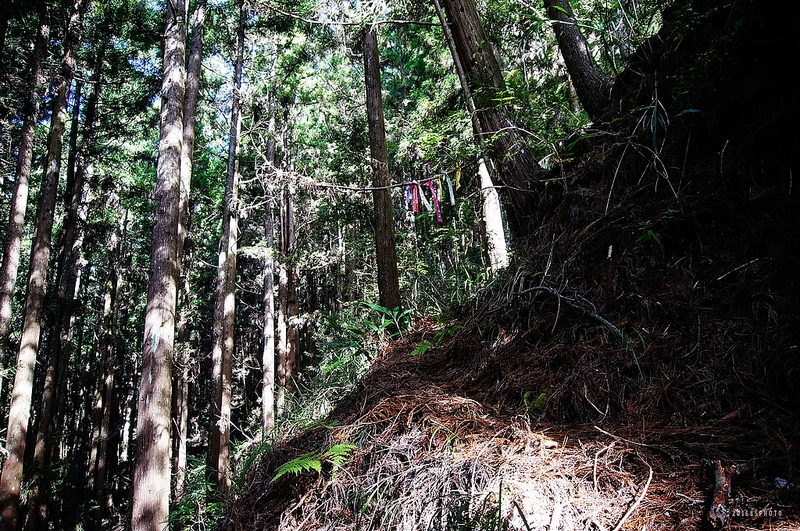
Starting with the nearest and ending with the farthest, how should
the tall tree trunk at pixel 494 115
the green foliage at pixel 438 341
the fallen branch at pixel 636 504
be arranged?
the fallen branch at pixel 636 504 → the green foliage at pixel 438 341 → the tall tree trunk at pixel 494 115

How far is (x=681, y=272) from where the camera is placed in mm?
2549

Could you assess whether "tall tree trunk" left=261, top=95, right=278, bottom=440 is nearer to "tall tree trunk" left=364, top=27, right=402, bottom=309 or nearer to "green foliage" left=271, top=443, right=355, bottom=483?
"tall tree trunk" left=364, top=27, right=402, bottom=309

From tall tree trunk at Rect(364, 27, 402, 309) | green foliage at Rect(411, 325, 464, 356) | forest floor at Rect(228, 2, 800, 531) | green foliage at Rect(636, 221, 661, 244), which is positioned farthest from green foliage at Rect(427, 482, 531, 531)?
tall tree trunk at Rect(364, 27, 402, 309)

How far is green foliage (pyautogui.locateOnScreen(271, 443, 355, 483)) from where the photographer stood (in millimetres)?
2332

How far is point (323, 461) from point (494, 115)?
3.39m

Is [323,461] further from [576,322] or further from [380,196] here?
[380,196]

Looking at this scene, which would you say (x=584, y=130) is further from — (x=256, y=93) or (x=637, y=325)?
(x=256, y=93)

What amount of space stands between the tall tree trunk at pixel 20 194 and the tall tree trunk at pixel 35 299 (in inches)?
13.3

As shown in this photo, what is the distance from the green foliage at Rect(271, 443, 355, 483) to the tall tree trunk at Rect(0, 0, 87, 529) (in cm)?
918

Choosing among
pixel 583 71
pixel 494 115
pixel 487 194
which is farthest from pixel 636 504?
pixel 583 71

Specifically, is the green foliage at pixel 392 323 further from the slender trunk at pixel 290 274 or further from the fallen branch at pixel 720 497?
the slender trunk at pixel 290 274

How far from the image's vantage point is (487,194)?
4.98 metres

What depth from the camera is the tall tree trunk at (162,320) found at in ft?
17.3

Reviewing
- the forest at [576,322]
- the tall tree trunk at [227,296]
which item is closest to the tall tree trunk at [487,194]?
the forest at [576,322]
